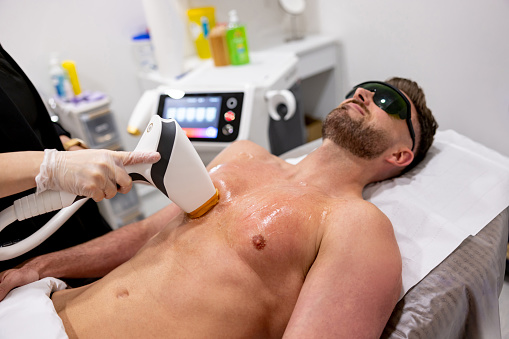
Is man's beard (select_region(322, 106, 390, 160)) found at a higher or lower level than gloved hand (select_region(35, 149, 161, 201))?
lower

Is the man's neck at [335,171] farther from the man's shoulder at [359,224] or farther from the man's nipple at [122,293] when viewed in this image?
the man's nipple at [122,293]

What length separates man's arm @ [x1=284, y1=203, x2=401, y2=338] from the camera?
1.00 metres

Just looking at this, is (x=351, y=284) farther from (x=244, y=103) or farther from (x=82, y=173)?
(x=244, y=103)

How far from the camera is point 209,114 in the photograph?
73.1 inches

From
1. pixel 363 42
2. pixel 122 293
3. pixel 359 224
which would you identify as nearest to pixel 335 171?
pixel 359 224

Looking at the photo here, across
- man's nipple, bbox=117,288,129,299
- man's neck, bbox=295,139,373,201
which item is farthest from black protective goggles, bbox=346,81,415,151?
man's nipple, bbox=117,288,129,299

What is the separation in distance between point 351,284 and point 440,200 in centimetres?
60

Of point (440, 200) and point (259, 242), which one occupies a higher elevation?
point (259, 242)

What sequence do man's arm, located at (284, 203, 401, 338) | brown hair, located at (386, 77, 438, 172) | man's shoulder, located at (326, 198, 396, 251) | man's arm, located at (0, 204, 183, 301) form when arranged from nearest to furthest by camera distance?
man's arm, located at (284, 203, 401, 338) < man's shoulder, located at (326, 198, 396, 251) < man's arm, located at (0, 204, 183, 301) < brown hair, located at (386, 77, 438, 172)

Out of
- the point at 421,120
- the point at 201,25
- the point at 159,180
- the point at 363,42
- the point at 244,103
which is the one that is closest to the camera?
the point at 159,180

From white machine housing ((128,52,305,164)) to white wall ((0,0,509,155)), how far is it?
51 centimetres

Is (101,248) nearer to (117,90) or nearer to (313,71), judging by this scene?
(117,90)

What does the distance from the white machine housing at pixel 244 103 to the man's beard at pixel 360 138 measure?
352 millimetres

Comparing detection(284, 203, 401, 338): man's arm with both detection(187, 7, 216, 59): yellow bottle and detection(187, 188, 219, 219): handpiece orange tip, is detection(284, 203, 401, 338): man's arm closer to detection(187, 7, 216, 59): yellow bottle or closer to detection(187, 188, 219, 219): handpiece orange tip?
detection(187, 188, 219, 219): handpiece orange tip
